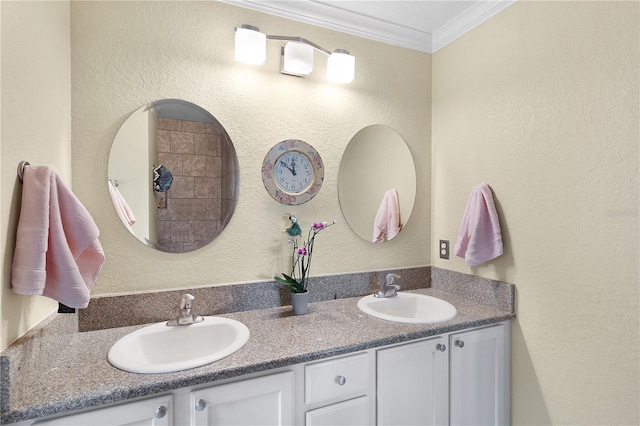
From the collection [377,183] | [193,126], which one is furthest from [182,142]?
[377,183]

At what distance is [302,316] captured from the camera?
1493 mm

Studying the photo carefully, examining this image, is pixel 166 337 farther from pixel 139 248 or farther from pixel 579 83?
pixel 579 83

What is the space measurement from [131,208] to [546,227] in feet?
5.88

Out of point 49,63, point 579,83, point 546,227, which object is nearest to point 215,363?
point 49,63

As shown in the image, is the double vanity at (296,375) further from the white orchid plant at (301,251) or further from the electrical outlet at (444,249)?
the electrical outlet at (444,249)

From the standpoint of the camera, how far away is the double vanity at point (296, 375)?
905 millimetres

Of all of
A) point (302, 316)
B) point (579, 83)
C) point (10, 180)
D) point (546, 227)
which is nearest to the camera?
point (10, 180)

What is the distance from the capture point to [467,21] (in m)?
1.72

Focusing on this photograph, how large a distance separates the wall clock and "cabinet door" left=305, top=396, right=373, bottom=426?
3.03ft

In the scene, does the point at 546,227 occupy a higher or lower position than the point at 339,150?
lower

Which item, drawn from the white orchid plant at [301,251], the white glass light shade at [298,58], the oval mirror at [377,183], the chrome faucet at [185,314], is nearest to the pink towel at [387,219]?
the oval mirror at [377,183]

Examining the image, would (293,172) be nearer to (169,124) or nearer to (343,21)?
(169,124)

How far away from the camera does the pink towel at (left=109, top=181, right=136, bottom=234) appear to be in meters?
1.37

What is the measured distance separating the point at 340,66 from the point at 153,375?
1542mm
